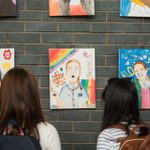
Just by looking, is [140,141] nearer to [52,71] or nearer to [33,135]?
[33,135]

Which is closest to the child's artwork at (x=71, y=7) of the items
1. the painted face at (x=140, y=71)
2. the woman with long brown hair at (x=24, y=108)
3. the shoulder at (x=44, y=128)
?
the painted face at (x=140, y=71)

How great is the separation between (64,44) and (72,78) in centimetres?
33

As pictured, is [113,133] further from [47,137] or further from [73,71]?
[73,71]

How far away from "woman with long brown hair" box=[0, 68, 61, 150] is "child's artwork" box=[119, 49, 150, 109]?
1.54 meters

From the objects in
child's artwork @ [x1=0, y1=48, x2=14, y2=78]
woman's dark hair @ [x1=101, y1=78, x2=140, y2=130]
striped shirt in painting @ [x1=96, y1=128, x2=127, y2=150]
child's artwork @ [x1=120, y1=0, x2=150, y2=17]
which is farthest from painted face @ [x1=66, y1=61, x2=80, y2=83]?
striped shirt in painting @ [x1=96, y1=128, x2=127, y2=150]

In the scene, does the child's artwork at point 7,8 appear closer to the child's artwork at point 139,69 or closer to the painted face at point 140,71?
the child's artwork at point 139,69

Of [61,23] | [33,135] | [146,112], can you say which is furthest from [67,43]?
[33,135]

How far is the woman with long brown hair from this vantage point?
2.67m

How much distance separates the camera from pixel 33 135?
2.67 m

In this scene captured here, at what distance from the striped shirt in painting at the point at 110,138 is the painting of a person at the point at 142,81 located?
51.1 inches

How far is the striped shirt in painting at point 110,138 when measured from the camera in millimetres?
2871

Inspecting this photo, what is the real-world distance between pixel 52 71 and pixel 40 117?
139 cm

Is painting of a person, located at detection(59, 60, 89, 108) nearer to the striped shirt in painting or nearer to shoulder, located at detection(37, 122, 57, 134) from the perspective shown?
the striped shirt in painting

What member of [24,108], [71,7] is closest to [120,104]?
[24,108]
